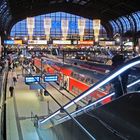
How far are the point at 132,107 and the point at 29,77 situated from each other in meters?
21.4

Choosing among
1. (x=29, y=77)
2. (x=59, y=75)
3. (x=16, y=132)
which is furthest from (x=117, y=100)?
(x=59, y=75)

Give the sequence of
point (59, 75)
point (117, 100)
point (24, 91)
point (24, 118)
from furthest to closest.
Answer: point (24, 91) < point (59, 75) < point (24, 118) < point (117, 100)

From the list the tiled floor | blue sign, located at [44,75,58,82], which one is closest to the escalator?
the tiled floor

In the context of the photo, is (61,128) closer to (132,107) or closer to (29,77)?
(132,107)

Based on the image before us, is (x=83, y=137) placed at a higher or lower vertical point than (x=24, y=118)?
higher

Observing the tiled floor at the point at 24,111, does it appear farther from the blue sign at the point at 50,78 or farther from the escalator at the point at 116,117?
the escalator at the point at 116,117

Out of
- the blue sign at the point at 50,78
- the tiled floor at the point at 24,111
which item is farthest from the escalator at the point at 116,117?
the blue sign at the point at 50,78

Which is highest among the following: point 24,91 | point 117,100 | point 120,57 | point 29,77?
point 120,57

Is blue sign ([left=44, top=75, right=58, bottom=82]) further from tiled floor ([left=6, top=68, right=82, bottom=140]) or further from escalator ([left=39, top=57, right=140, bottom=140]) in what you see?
escalator ([left=39, top=57, right=140, bottom=140])

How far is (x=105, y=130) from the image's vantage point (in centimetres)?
517

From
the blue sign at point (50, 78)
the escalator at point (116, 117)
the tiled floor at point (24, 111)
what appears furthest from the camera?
the blue sign at point (50, 78)

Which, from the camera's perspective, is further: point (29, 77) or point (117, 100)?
point (29, 77)

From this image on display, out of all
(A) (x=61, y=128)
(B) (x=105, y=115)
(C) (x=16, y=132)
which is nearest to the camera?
(B) (x=105, y=115)

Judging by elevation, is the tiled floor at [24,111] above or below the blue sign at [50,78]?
below
